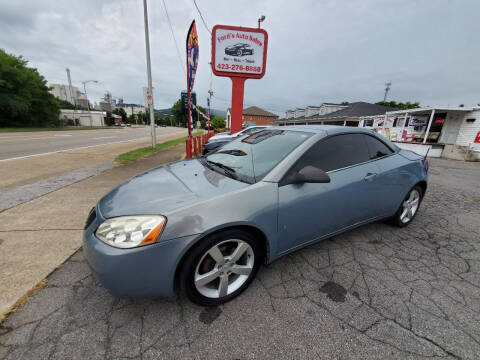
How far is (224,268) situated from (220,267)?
0.04 metres

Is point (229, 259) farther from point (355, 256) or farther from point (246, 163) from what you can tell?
point (355, 256)

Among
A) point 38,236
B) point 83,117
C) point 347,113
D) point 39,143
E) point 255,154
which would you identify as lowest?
point 39,143

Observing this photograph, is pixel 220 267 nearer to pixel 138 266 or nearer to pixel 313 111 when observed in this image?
pixel 138 266

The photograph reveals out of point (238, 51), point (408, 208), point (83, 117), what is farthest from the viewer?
point (83, 117)

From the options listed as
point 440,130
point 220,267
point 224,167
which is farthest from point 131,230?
point 440,130

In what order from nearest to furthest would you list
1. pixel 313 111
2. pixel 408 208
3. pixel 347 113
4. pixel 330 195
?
1. pixel 330 195
2. pixel 408 208
3. pixel 347 113
4. pixel 313 111

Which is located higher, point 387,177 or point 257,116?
point 257,116

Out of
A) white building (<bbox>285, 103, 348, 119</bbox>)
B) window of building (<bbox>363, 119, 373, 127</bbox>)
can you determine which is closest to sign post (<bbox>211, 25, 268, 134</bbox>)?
window of building (<bbox>363, 119, 373, 127</bbox>)

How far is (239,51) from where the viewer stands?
9352 millimetres

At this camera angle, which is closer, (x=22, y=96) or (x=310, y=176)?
(x=310, y=176)

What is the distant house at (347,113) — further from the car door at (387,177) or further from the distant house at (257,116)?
the distant house at (257,116)

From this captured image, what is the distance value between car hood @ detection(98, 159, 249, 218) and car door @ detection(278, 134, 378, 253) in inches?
20.4

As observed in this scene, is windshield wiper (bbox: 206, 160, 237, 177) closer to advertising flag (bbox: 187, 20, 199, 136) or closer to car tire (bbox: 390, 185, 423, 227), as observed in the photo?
car tire (bbox: 390, 185, 423, 227)

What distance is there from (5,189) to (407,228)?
7.32 m
